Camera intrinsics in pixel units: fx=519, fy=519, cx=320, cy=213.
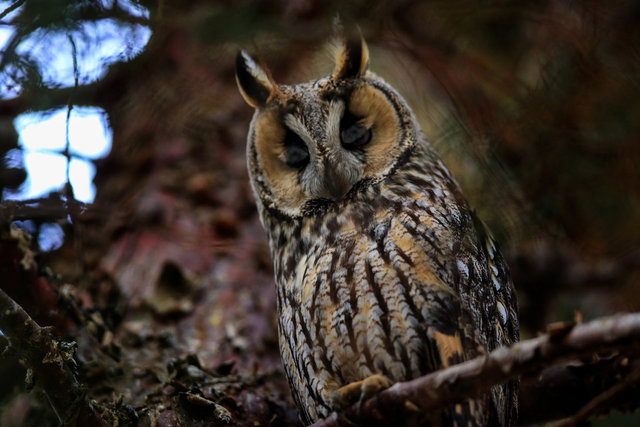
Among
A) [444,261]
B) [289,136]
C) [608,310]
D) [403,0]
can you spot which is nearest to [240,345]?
[289,136]

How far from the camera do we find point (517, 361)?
951 millimetres

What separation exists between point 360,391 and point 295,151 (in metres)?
0.91

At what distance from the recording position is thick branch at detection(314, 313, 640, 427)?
0.88m

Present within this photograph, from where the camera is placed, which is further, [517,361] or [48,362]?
[48,362]

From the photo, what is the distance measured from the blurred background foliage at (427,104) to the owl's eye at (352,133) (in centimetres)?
23

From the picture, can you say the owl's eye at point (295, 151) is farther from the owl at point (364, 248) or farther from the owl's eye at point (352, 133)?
the owl's eye at point (352, 133)

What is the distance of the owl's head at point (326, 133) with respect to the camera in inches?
69.5

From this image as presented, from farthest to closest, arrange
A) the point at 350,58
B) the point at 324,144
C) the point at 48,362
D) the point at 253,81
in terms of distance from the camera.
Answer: the point at 253,81 → the point at 350,58 → the point at 324,144 → the point at 48,362

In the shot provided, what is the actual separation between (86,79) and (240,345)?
122 cm

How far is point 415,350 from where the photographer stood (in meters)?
1.45

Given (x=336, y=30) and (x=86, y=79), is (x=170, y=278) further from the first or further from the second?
(x=336, y=30)

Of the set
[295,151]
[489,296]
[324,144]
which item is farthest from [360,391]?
[295,151]

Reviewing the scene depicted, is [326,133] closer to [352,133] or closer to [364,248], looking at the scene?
[352,133]

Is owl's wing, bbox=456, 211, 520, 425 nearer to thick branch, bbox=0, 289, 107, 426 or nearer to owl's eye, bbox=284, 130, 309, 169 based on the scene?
owl's eye, bbox=284, 130, 309, 169
